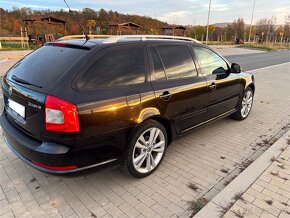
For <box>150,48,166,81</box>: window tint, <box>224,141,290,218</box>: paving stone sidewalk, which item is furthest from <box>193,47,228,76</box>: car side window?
<box>224,141,290,218</box>: paving stone sidewalk

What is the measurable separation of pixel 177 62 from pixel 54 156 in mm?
2073

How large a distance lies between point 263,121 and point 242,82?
1094 millimetres

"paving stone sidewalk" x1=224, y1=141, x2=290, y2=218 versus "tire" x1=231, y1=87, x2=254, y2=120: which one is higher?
"tire" x1=231, y1=87, x2=254, y2=120

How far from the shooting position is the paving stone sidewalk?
8.44ft

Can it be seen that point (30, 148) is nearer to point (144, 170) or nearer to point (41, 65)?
point (41, 65)

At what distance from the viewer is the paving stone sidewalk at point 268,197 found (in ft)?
8.44

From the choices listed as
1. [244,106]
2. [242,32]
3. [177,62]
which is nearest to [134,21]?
[242,32]

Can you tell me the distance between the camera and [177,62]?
141 inches

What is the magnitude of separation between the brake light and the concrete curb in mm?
1490

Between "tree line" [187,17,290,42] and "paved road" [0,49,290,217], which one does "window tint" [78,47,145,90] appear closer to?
"paved road" [0,49,290,217]

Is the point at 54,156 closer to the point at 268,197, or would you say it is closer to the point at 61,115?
the point at 61,115

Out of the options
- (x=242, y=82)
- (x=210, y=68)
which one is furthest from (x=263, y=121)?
(x=210, y=68)

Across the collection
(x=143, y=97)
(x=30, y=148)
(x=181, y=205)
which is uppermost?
(x=143, y=97)

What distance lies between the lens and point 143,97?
2.96m
